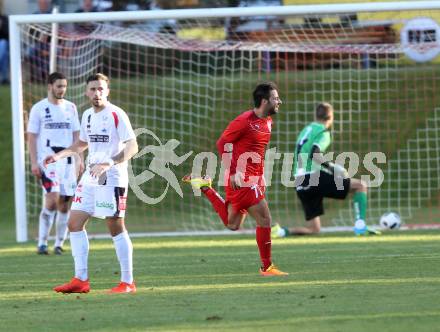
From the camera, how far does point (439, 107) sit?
20391 mm

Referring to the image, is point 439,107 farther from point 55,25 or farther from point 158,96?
point 55,25

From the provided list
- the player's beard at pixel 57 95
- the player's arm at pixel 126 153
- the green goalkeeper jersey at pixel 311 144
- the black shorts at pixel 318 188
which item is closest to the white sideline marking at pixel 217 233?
the black shorts at pixel 318 188

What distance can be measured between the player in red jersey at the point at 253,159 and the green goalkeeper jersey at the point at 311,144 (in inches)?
167

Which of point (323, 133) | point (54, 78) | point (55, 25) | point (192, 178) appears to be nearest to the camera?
point (192, 178)

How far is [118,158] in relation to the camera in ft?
30.5

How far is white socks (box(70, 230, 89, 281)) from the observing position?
945 cm

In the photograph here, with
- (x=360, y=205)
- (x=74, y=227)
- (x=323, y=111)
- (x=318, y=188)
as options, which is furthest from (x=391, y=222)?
(x=74, y=227)

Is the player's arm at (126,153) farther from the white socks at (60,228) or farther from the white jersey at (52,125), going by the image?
the white socks at (60,228)

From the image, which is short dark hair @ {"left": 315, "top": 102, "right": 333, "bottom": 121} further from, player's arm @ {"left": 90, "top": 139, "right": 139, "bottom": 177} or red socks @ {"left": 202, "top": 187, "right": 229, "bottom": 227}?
player's arm @ {"left": 90, "top": 139, "right": 139, "bottom": 177}

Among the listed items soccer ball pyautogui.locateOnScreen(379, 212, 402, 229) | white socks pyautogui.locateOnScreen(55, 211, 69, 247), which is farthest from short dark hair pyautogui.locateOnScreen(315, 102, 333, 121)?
white socks pyautogui.locateOnScreen(55, 211, 69, 247)

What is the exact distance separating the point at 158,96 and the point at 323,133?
21.4 ft

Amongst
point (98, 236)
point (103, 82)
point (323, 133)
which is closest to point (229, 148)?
point (103, 82)

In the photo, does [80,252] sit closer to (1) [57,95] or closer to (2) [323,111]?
(1) [57,95]

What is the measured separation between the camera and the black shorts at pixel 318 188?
15.4 metres
